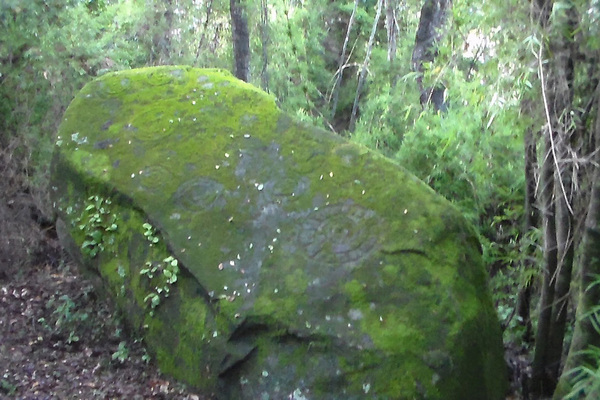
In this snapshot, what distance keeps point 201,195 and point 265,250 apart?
2.32ft

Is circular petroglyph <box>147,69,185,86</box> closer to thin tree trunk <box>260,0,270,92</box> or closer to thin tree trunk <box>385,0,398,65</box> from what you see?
thin tree trunk <box>260,0,270,92</box>

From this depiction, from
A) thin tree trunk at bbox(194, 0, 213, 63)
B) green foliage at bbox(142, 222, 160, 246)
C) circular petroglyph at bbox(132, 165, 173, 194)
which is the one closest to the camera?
green foliage at bbox(142, 222, 160, 246)

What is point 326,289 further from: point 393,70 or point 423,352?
point 393,70

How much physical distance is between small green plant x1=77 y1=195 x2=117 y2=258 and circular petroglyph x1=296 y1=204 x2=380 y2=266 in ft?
5.19

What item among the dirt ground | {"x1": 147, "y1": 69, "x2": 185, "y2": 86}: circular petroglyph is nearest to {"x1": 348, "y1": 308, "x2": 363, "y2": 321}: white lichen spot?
the dirt ground

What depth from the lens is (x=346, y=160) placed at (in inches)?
175

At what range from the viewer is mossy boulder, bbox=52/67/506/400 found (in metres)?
3.62

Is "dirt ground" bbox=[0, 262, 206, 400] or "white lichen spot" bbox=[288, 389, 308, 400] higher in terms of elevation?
"white lichen spot" bbox=[288, 389, 308, 400]

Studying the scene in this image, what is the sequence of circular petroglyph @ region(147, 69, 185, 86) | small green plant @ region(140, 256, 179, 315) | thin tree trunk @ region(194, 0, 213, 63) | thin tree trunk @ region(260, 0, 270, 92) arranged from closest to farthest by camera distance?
small green plant @ region(140, 256, 179, 315)
circular petroglyph @ region(147, 69, 185, 86)
thin tree trunk @ region(260, 0, 270, 92)
thin tree trunk @ region(194, 0, 213, 63)

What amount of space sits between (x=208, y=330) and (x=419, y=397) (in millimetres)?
1408

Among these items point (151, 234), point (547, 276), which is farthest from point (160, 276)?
point (547, 276)

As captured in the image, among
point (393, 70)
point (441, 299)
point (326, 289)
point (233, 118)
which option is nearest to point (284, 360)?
point (326, 289)

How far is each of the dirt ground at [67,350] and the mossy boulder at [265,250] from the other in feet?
0.81

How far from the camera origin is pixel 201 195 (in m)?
4.33
